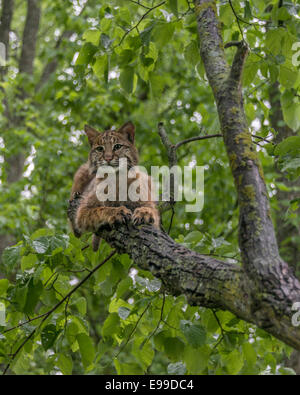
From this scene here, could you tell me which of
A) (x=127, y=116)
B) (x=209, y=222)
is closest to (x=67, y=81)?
(x=127, y=116)

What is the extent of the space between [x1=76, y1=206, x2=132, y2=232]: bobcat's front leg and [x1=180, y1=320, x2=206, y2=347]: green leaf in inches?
29.6

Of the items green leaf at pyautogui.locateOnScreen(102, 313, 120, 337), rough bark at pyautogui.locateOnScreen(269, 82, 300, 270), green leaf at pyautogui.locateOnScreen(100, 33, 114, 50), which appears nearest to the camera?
green leaf at pyautogui.locateOnScreen(102, 313, 120, 337)

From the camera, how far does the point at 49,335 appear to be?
2.65 m

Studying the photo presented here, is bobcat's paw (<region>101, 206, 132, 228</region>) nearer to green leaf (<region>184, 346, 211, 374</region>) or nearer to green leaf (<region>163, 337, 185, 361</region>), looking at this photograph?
green leaf (<region>163, 337, 185, 361</region>)

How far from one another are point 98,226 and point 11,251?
0.60 m

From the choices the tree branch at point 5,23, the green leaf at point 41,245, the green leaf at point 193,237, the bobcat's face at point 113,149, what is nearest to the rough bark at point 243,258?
the green leaf at point 193,237

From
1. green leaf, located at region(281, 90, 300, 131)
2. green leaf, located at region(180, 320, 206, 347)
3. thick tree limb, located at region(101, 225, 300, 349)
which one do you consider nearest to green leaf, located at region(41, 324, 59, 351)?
thick tree limb, located at region(101, 225, 300, 349)

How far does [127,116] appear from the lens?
29.2 feet

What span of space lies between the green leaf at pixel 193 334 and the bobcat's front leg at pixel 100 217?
75cm

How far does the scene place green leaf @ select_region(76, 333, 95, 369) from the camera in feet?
8.87

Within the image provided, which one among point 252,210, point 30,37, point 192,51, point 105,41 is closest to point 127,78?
→ point 105,41

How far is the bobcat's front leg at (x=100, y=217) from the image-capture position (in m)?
2.88

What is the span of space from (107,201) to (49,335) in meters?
1.18
